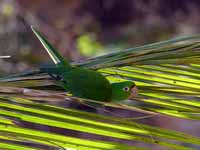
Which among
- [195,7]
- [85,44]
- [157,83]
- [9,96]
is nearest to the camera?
[9,96]

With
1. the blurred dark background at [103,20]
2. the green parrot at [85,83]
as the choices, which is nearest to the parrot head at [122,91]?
the green parrot at [85,83]

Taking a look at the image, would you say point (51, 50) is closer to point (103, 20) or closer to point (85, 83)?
point (85, 83)

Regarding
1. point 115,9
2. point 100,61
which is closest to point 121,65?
point 100,61

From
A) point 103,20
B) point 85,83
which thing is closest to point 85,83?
point 85,83

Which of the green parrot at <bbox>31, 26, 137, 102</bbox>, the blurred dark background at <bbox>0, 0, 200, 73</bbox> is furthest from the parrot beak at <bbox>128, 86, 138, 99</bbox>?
the blurred dark background at <bbox>0, 0, 200, 73</bbox>

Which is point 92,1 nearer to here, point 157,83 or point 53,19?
point 53,19

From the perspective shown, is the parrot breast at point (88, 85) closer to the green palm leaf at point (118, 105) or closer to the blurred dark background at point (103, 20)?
the green palm leaf at point (118, 105)
